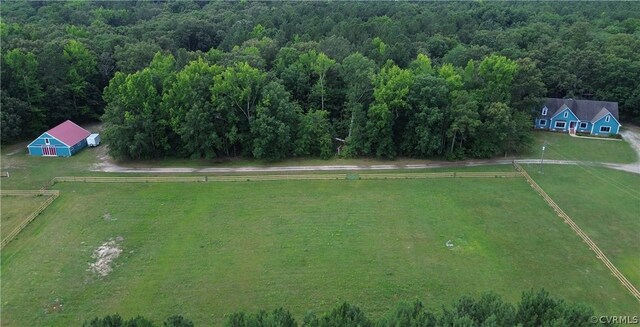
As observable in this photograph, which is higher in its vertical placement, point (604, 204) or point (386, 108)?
point (386, 108)

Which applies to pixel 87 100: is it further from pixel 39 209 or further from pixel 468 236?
pixel 468 236

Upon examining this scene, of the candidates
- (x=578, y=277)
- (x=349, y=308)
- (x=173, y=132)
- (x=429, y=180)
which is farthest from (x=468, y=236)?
(x=173, y=132)

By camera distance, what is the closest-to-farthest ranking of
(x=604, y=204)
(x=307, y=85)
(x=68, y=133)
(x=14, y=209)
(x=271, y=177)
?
(x=14, y=209)
(x=604, y=204)
(x=271, y=177)
(x=68, y=133)
(x=307, y=85)

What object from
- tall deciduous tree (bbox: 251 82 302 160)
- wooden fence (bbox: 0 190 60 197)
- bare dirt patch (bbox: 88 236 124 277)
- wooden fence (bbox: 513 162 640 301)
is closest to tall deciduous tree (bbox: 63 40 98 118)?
wooden fence (bbox: 0 190 60 197)

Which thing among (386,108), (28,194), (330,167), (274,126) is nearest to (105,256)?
(28,194)

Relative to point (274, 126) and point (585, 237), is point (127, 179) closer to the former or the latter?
point (274, 126)

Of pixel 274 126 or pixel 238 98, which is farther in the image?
pixel 238 98

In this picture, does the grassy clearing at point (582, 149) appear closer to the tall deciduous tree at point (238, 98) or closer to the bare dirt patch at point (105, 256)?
the tall deciduous tree at point (238, 98)
